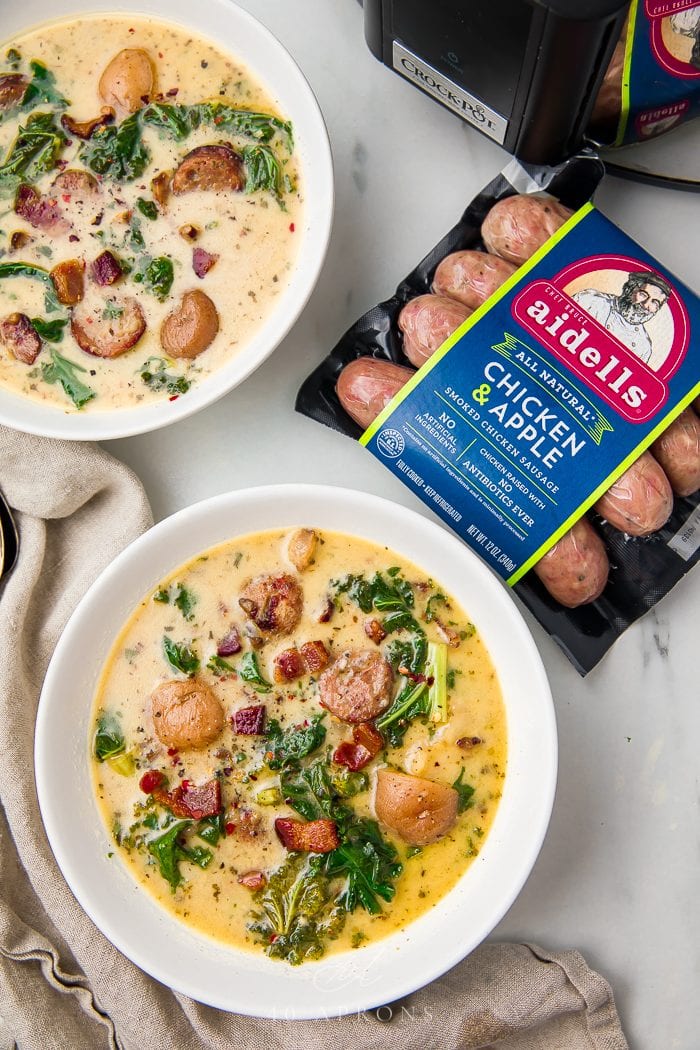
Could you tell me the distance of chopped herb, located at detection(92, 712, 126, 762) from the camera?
2.54 m

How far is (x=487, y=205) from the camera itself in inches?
103

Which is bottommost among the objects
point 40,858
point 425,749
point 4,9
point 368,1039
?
point 40,858

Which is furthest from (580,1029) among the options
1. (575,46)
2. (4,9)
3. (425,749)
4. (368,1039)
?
(4,9)

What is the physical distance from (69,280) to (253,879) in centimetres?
165

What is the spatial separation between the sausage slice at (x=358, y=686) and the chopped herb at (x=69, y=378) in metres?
0.99

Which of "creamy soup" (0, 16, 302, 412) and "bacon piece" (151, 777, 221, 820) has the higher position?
"creamy soup" (0, 16, 302, 412)

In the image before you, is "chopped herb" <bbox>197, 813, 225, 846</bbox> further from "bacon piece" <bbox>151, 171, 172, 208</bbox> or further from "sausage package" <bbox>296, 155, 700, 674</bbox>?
"bacon piece" <bbox>151, 171, 172, 208</bbox>

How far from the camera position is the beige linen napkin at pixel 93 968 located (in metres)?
2.61

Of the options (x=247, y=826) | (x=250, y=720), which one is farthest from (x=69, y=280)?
(x=247, y=826)

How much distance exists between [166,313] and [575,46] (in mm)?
1200

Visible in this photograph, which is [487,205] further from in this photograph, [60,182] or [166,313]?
[60,182]

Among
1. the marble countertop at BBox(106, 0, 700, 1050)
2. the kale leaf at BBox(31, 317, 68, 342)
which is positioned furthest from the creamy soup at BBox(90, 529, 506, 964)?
the kale leaf at BBox(31, 317, 68, 342)

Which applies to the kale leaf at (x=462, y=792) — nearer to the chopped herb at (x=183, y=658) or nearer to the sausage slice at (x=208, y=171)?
the chopped herb at (x=183, y=658)

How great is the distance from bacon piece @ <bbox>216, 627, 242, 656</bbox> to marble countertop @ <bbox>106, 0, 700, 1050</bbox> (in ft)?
1.75
